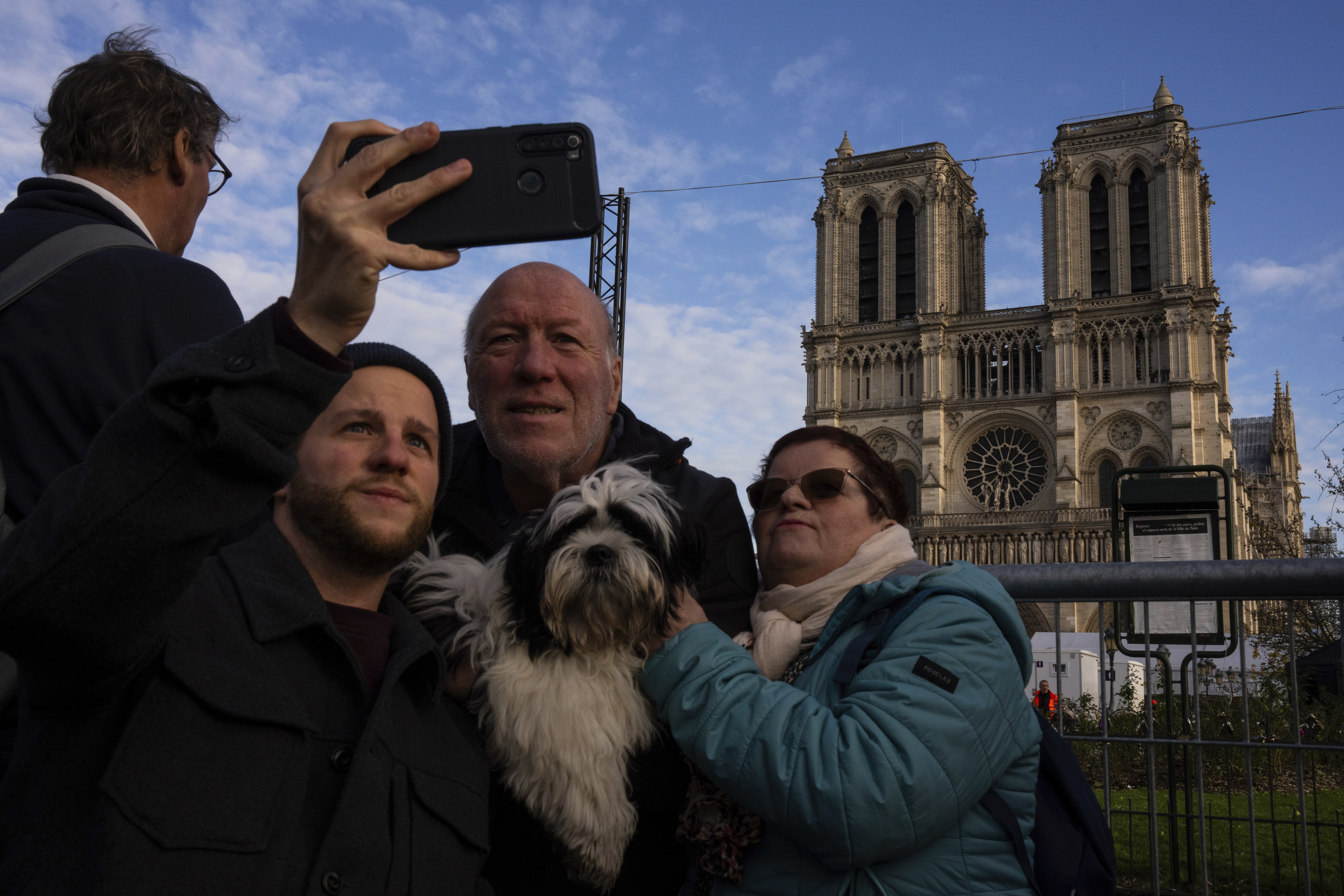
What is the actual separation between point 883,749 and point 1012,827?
41cm

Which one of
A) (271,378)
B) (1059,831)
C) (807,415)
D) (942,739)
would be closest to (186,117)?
(271,378)

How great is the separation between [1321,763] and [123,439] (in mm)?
4285

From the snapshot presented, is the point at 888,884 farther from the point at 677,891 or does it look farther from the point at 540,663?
the point at 540,663

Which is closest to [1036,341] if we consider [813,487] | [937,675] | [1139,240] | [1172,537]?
[1139,240]

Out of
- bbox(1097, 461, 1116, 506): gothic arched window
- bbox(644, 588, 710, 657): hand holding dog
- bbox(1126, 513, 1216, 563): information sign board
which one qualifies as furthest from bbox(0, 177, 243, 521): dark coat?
bbox(1097, 461, 1116, 506): gothic arched window

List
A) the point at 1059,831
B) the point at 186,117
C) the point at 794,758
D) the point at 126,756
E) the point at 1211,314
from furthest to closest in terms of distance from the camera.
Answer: the point at 1211,314, the point at 186,117, the point at 1059,831, the point at 794,758, the point at 126,756

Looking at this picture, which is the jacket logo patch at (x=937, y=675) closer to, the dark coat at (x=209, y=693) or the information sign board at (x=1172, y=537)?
the dark coat at (x=209, y=693)

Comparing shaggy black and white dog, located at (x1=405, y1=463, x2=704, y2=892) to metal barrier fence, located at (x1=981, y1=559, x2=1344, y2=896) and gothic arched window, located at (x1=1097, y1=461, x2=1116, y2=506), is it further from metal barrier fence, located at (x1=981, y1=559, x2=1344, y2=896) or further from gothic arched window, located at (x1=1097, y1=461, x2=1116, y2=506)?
gothic arched window, located at (x1=1097, y1=461, x2=1116, y2=506)

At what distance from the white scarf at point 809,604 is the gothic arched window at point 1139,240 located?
46.9m

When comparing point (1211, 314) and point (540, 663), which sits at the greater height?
point (1211, 314)

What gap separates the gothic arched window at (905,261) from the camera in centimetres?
4841

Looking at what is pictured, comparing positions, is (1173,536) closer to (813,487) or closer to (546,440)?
(813,487)

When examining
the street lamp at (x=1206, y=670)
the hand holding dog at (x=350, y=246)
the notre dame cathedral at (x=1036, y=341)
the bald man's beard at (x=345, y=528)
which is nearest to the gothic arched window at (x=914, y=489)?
the notre dame cathedral at (x=1036, y=341)

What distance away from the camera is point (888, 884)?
2051mm
